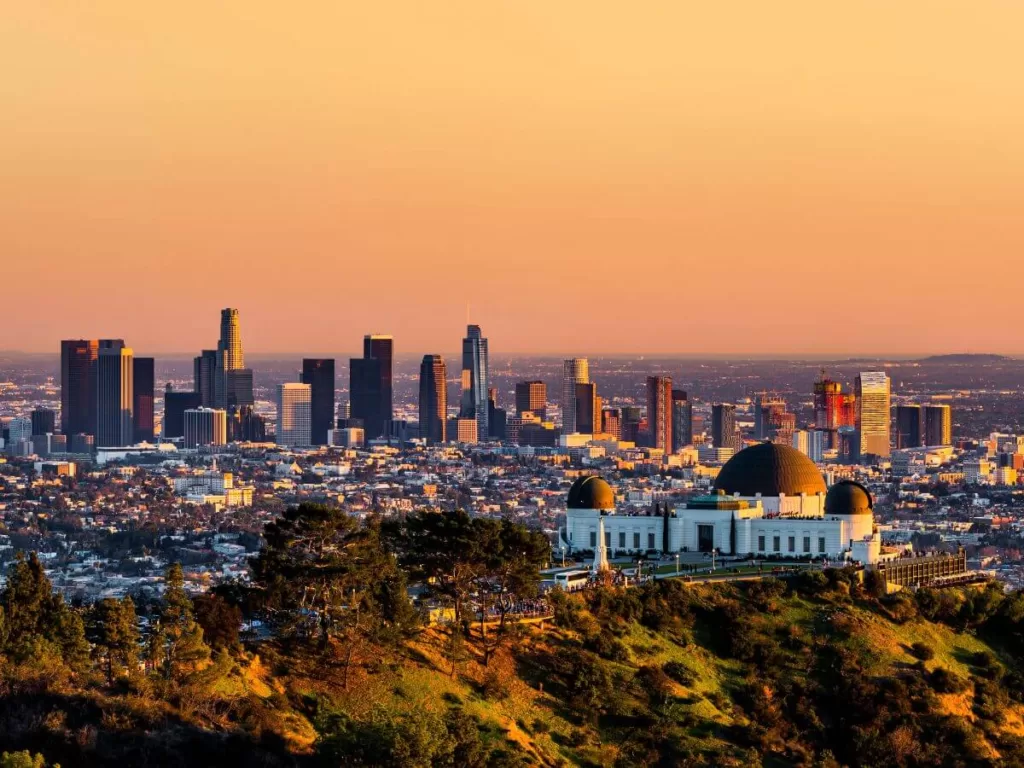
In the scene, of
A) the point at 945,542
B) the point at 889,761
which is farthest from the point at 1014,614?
the point at 945,542

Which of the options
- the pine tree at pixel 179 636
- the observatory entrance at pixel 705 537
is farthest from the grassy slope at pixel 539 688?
the observatory entrance at pixel 705 537

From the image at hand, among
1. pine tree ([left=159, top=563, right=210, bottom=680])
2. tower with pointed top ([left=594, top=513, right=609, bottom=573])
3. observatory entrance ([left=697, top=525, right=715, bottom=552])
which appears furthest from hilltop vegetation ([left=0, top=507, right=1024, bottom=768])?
observatory entrance ([left=697, top=525, right=715, bottom=552])

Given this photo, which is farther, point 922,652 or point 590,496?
point 590,496

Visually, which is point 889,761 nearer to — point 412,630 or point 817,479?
point 412,630

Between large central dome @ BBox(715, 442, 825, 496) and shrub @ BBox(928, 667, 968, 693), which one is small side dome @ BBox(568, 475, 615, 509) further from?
shrub @ BBox(928, 667, 968, 693)

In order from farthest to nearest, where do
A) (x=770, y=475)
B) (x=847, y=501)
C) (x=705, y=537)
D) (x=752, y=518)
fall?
(x=770, y=475), (x=705, y=537), (x=752, y=518), (x=847, y=501)

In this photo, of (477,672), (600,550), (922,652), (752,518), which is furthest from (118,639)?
(752,518)

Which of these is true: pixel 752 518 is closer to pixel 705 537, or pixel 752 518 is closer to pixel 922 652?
pixel 705 537
